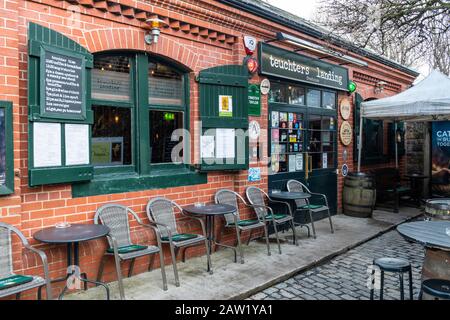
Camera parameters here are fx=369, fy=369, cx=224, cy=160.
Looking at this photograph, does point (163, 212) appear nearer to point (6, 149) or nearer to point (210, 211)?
point (210, 211)

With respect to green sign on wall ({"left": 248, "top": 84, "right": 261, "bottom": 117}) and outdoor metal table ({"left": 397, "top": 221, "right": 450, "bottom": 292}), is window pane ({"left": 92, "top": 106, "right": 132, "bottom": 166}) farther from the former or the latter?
outdoor metal table ({"left": 397, "top": 221, "right": 450, "bottom": 292})

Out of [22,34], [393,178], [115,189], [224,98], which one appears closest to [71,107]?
[22,34]

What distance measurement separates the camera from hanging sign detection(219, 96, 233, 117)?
17.4 ft

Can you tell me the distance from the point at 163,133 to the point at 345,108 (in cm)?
484

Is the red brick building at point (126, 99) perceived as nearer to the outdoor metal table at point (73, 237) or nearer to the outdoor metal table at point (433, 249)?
the outdoor metal table at point (73, 237)

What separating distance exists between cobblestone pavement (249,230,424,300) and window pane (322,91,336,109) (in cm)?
323

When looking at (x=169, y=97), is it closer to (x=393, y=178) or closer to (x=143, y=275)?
(x=143, y=275)

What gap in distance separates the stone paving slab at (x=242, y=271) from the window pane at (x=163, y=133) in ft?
4.67

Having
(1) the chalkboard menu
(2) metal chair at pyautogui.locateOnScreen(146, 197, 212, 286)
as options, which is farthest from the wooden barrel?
(1) the chalkboard menu

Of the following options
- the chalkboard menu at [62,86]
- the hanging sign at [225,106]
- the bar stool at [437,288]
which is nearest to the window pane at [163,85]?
the hanging sign at [225,106]

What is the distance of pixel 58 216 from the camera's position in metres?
3.71

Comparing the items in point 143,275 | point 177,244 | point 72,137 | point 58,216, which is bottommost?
point 143,275

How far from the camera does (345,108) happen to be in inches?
321

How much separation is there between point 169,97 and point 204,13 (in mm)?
1247
